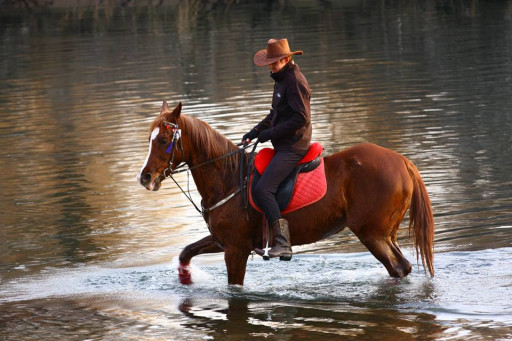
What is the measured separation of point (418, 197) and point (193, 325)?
2.31 meters

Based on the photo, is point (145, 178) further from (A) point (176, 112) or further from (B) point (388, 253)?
(B) point (388, 253)

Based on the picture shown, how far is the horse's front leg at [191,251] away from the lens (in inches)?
341

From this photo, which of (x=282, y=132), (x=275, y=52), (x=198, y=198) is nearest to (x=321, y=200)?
(x=282, y=132)

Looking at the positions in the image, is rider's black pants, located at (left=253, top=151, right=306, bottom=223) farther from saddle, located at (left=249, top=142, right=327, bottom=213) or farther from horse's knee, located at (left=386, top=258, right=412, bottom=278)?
horse's knee, located at (left=386, top=258, right=412, bottom=278)

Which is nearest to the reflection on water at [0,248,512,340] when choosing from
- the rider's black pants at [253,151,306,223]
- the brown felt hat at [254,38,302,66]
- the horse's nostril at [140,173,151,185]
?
the rider's black pants at [253,151,306,223]

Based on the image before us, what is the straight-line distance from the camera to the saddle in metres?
8.09

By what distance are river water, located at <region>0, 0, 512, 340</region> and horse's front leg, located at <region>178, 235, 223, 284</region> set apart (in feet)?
0.48

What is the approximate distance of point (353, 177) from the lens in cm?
815

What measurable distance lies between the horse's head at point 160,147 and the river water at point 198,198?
119cm

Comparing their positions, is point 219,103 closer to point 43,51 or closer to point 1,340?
point 1,340

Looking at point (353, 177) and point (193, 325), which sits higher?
point (353, 177)

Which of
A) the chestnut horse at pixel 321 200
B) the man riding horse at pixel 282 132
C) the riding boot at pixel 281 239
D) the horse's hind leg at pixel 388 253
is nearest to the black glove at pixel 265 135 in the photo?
the man riding horse at pixel 282 132

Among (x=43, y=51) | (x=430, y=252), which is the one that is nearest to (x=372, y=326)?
(x=430, y=252)

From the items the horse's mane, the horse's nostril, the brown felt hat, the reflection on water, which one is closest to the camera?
the reflection on water
